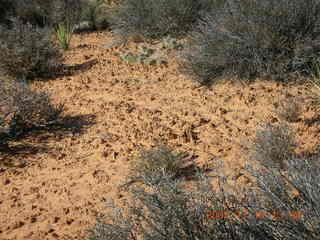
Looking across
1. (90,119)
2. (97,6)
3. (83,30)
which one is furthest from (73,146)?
(97,6)

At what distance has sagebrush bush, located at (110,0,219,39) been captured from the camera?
876 centimetres

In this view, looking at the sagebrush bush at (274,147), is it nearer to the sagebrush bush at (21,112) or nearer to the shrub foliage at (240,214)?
the shrub foliage at (240,214)

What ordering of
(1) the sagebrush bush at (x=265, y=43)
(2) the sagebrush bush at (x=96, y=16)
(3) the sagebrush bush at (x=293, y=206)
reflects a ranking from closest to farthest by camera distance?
(3) the sagebrush bush at (x=293, y=206)
(1) the sagebrush bush at (x=265, y=43)
(2) the sagebrush bush at (x=96, y=16)

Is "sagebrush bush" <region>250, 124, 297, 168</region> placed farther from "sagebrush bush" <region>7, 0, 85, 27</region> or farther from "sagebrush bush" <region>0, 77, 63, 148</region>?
"sagebrush bush" <region>7, 0, 85, 27</region>

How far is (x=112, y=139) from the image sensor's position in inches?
185

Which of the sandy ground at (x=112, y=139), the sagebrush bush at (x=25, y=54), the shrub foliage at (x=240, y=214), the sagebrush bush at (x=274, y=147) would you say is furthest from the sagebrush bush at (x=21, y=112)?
the shrub foliage at (x=240, y=214)

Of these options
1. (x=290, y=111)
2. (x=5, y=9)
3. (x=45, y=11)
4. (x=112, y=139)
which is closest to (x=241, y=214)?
(x=290, y=111)

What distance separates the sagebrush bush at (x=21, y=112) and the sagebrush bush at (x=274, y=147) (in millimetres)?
2940

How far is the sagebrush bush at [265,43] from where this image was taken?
559 centimetres

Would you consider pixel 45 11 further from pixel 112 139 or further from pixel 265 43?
pixel 112 139

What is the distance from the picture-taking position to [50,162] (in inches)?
172

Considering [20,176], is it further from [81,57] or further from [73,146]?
[81,57]

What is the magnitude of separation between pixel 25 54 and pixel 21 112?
2.32 meters

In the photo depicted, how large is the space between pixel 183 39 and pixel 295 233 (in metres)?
6.90
